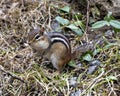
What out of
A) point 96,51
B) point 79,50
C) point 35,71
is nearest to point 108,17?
point 96,51

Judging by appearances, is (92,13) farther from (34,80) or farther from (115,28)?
(34,80)

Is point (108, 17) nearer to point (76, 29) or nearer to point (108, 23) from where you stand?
point (108, 23)

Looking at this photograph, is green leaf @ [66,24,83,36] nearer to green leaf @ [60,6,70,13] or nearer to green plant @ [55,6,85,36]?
green plant @ [55,6,85,36]

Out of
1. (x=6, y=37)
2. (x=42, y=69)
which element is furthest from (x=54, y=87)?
(x=6, y=37)

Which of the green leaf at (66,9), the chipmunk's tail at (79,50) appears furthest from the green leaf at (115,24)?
the green leaf at (66,9)

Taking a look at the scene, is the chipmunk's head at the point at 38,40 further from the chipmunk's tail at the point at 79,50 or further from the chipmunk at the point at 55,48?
the chipmunk's tail at the point at 79,50

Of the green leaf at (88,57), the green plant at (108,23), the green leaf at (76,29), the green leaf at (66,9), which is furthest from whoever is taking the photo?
the green leaf at (66,9)

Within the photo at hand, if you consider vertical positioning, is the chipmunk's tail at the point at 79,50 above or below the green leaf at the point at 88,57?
above
